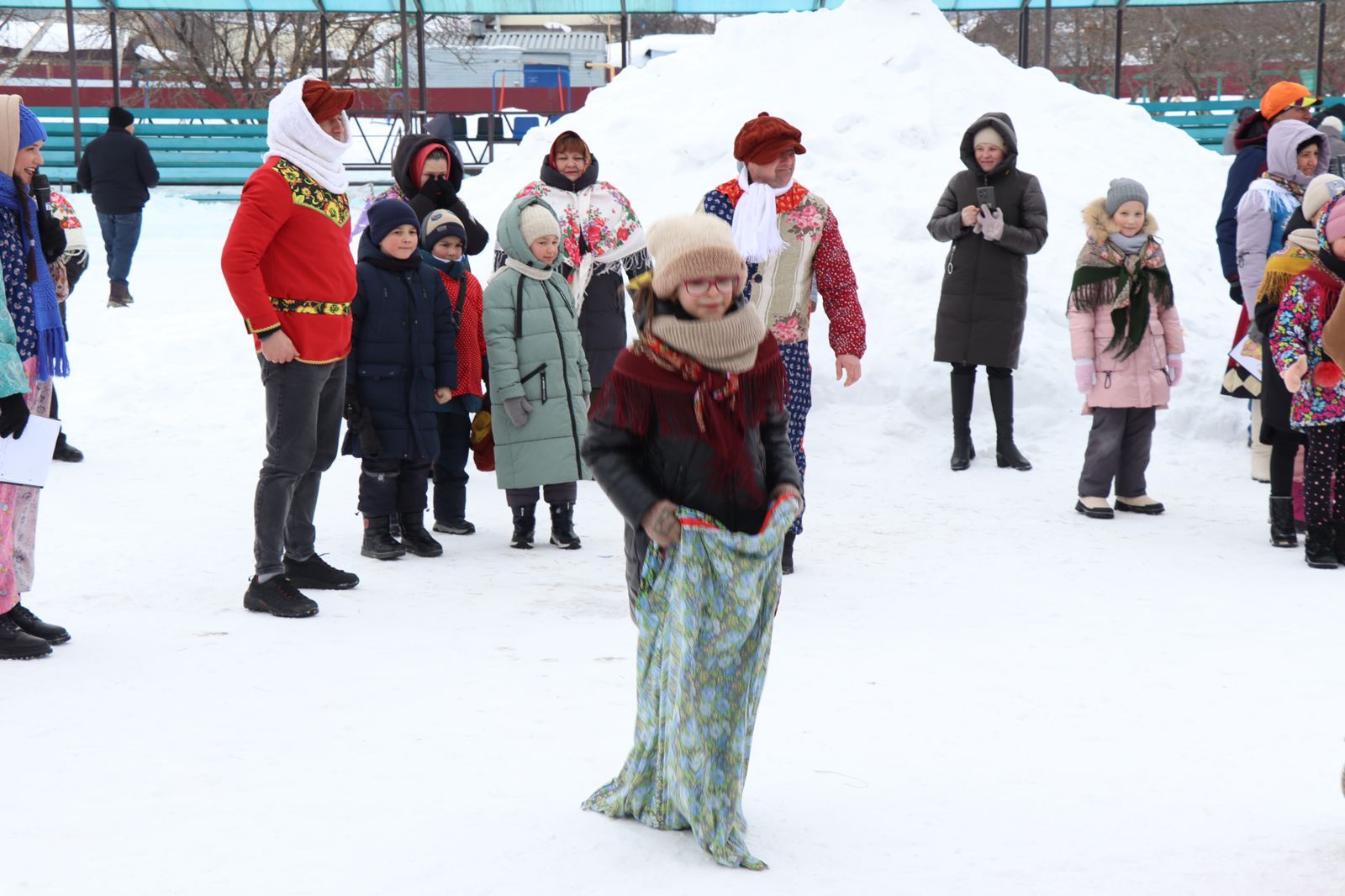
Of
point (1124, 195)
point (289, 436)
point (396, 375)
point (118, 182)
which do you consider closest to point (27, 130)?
point (289, 436)

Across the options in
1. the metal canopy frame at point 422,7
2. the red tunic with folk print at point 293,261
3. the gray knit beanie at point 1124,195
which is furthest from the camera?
the metal canopy frame at point 422,7

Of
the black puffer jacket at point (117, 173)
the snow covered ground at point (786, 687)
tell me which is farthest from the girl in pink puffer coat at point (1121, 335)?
the black puffer jacket at point (117, 173)

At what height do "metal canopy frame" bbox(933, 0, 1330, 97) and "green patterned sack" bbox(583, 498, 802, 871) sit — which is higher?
"metal canopy frame" bbox(933, 0, 1330, 97)

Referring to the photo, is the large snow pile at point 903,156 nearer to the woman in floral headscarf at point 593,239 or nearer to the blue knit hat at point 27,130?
the woman in floral headscarf at point 593,239

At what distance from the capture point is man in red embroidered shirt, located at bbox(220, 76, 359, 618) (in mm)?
5012

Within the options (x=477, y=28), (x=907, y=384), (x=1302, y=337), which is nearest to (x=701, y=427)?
(x=1302, y=337)

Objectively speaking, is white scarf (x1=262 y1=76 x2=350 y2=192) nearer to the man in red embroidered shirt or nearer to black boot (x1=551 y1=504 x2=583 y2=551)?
the man in red embroidered shirt

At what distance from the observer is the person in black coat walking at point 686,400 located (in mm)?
3125

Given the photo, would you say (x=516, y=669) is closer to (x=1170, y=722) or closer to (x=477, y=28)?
(x=1170, y=722)

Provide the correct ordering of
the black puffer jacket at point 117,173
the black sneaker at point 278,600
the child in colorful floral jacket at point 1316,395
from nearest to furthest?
1. the black sneaker at point 278,600
2. the child in colorful floral jacket at point 1316,395
3. the black puffer jacket at point 117,173

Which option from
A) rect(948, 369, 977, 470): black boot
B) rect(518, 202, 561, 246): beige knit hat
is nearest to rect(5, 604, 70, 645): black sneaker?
rect(518, 202, 561, 246): beige knit hat

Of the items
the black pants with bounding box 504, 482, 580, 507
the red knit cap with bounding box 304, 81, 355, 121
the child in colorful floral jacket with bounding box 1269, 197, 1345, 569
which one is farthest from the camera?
the black pants with bounding box 504, 482, 580, 507

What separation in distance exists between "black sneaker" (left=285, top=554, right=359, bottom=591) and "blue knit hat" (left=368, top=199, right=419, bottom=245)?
144 centimetres

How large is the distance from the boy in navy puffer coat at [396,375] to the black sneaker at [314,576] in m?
0.59
